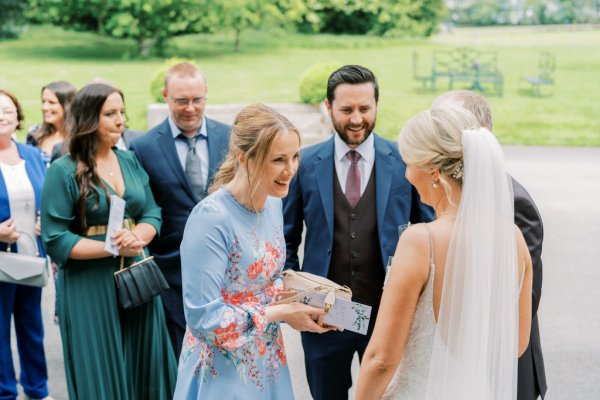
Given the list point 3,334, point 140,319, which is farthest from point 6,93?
point 140,319

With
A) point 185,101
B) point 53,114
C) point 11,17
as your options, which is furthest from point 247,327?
point 11,17

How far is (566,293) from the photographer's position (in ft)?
26.7

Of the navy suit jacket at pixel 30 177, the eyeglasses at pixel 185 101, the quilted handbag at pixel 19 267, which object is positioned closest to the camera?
the eyeglasses at pixel 185 101

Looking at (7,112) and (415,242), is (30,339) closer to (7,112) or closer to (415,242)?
(7,112)

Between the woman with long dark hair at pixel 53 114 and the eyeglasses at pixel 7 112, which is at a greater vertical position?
the eyeglasses at pixel 7 112

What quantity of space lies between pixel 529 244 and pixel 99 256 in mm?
2285

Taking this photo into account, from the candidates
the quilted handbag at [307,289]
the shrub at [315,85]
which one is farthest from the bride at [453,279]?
the shrub at [315,85]

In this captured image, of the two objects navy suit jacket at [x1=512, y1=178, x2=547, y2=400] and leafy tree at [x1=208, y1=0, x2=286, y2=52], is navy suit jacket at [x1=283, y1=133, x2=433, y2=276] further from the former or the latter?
leafy tree at [x1=208, y1=0, x2=286, y2=52]

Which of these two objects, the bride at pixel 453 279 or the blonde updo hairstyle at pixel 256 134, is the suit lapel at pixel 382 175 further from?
the bride at pixel 453 279

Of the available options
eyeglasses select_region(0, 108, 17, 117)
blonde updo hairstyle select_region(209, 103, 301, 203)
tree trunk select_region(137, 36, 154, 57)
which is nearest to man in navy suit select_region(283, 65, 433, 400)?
blonde updo hairstyle select_region(209, 103, 301, 203)

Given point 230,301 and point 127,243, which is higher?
point 230,301

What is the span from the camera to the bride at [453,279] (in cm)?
267

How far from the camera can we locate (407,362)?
2.87 metres

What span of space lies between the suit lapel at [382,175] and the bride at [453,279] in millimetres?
1237
